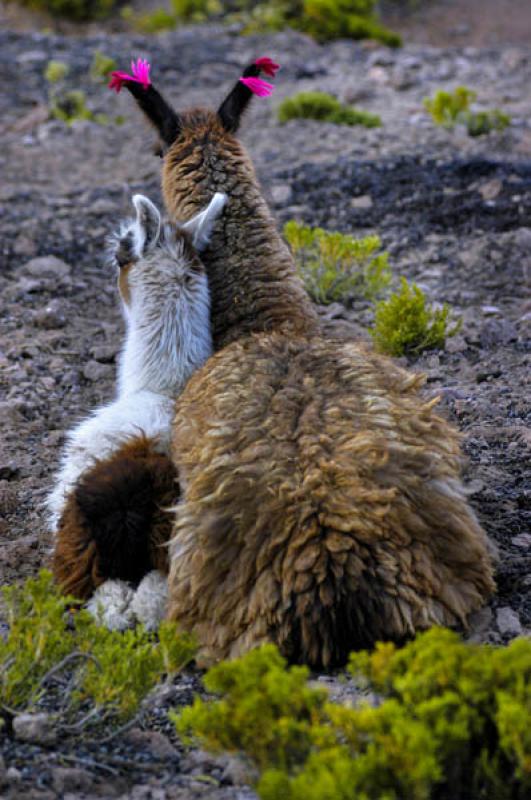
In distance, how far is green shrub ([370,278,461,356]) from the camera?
7961mm

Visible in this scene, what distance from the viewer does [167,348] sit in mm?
5676

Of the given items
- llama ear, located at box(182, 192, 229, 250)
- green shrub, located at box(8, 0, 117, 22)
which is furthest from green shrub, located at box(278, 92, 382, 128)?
green shrub, located at box(8, 0, 117, 22)

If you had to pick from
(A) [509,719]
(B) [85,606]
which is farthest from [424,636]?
(B) [85,606]

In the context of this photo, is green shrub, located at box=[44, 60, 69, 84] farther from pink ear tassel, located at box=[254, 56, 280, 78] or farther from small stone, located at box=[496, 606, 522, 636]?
small stone, located at box=[496, 606, 522, 636]

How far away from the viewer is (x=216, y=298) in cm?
595

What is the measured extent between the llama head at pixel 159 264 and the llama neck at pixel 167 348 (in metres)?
0.04

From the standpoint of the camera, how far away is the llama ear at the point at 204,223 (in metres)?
5.92

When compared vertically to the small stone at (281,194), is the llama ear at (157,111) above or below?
above

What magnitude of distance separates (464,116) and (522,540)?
8510 mm

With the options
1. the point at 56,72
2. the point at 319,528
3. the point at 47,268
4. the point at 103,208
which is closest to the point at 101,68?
the point at 56,72

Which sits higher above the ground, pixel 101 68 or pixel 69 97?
pixel 101 68

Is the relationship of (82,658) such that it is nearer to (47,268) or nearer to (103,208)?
(47,268)

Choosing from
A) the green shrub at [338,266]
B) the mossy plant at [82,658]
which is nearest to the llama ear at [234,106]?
the green shrub at [338,266]

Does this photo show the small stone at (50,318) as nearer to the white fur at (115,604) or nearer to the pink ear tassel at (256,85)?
the pink ear tassel at (256,85)
